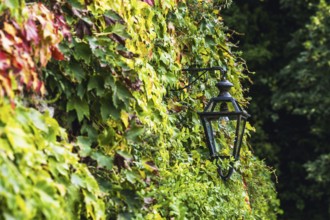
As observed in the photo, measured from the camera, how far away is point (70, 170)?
3.91 m

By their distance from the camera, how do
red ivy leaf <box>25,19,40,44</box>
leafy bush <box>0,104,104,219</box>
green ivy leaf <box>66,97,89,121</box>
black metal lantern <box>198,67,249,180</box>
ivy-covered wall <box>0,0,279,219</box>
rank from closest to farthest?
leafy bush <box>0,104,104,219</box> → red ivy leaf <box>25,19,40,44</box> → ivy-covered wall <box>0,0,279,219</box> → green ivy leaf <box>66,97,89,121</box> → black metal lantern <box>198,67,249,180</box>

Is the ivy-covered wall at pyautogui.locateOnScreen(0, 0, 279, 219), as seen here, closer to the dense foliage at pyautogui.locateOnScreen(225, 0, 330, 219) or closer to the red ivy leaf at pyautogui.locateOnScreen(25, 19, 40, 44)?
the red ivy leaf at pyautogui.locateOnScreen(25, 19, 40, 44)

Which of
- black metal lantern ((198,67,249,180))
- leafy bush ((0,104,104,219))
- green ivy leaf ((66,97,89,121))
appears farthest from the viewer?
black metal lantern ((198,67,249,180))

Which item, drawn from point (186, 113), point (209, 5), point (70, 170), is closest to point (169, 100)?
point (186, 113)

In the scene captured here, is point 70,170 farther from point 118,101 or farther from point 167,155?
point 167,155

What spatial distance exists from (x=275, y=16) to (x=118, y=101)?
15304mm

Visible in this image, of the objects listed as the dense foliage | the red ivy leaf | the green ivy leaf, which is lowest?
the green ivy leaf

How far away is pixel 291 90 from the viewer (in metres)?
17.4

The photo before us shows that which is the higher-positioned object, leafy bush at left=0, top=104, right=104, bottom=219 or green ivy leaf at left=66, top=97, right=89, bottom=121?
green ivy leaf at left=66, top=97, right=89, bottom=121

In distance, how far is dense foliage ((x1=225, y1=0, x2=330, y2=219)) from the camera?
1644 cm

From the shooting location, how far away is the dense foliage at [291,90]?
1644 centimetres

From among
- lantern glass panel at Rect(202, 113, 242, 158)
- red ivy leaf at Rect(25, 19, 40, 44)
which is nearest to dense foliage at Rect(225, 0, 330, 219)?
lantern glass panel at Rect(202, 113, 242, 158)

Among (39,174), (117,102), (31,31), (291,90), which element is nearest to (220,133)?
(117,102)

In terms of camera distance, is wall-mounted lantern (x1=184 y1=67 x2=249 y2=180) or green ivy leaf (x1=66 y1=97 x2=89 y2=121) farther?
wall-mounted lantern (x1=184 y1=67 x2=249 y2=180)
